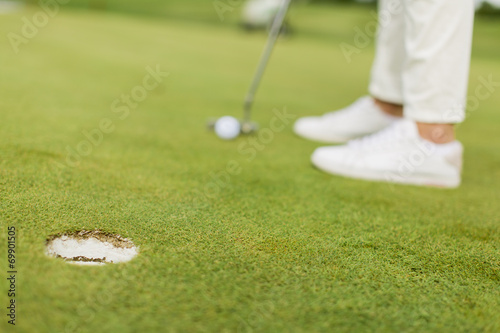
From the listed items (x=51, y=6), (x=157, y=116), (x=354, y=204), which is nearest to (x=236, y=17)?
(x=51, y=6)

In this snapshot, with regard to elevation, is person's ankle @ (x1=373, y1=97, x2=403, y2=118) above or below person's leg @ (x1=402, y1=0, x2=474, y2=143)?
below

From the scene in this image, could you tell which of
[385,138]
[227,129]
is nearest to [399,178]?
[385,138]

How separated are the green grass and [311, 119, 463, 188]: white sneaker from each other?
0.07 metres

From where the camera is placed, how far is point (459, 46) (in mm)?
1654

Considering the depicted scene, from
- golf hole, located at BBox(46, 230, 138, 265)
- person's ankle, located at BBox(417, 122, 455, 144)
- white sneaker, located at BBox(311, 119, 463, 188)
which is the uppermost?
person's ankle, located at BBox(417, 122, 455, 144)

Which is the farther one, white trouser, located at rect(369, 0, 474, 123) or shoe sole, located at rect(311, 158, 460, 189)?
shoe sole, located at rect(311, 158, 460, 189)

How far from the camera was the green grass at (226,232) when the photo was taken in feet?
2.86

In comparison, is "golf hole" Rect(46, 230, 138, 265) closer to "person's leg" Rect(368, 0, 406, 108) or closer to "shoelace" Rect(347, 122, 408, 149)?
"shoelace" Rect(347, 122, 408, 149)

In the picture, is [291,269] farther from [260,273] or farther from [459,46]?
[459,46]

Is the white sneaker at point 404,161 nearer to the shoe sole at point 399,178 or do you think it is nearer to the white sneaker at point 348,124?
the shoe sole at point 399,178

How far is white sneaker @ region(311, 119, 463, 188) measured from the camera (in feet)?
5.79

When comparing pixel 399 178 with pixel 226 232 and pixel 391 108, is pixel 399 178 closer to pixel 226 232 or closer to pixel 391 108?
pixel 391 108

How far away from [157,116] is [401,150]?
1332 mm

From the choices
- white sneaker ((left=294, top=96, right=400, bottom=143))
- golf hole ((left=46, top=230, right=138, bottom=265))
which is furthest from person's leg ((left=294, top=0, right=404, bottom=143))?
golf hole ((left=46, top=230, right=138, bottom=265))
